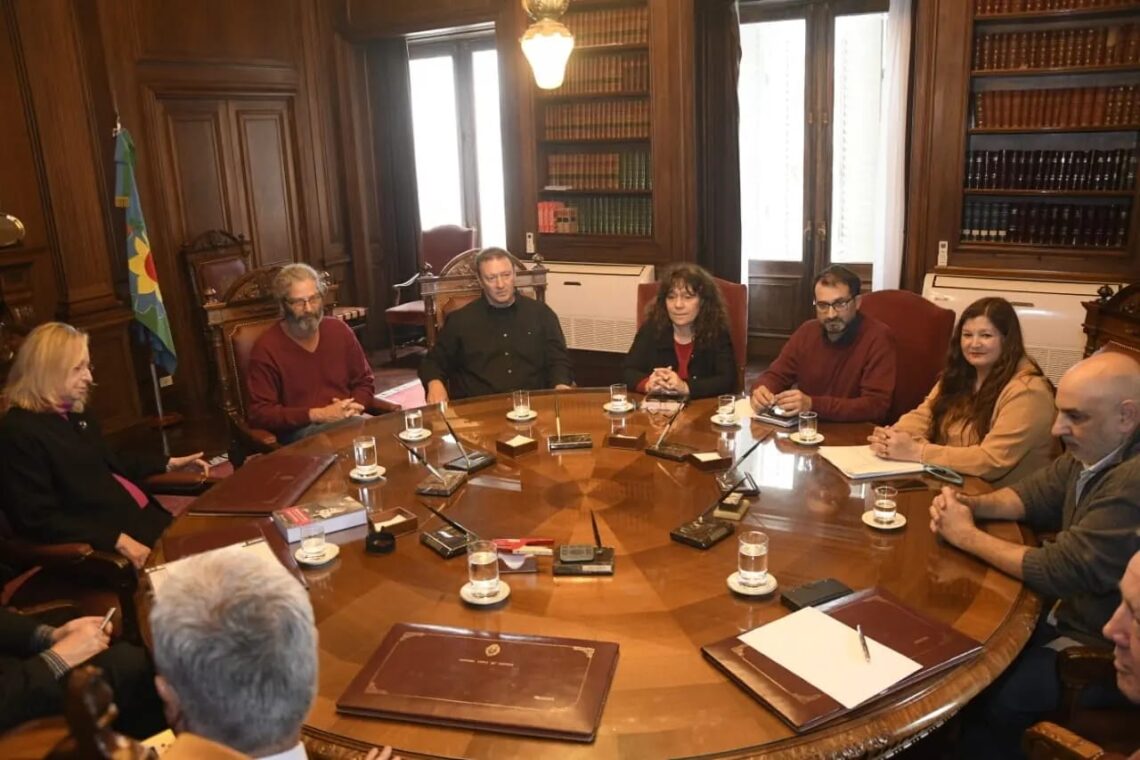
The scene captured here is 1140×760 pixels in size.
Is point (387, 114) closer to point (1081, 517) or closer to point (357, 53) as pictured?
point (357, 53)

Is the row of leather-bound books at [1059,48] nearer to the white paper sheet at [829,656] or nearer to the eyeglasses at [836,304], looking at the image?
the eyeglasses at [836,304]

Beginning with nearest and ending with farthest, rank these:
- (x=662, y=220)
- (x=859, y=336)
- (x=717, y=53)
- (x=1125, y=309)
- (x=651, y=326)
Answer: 1. (x=859, y=336)
2. (x=651, y=326)
3. (x=1125, y=309)
4. (x=662, y=220)
5. (x=717, y=53)

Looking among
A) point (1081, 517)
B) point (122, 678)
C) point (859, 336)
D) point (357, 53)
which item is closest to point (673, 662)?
point (1081, 517)

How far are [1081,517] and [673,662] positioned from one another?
103cm

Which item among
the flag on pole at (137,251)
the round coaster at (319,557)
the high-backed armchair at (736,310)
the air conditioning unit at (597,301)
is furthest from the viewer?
the air conditioning unit at (597,301)

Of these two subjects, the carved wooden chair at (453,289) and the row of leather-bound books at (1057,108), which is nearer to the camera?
the carved wooden chair at (453,289)

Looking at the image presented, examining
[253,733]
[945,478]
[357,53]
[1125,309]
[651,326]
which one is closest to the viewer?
[253,733]

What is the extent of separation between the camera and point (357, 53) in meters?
6.56

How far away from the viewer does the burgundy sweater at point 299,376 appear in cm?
336

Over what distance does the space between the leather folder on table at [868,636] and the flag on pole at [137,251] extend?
437cm

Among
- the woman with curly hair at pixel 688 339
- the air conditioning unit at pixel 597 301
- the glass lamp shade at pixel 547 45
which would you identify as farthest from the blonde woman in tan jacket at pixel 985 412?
the air conditioning unit at pixel 597 301

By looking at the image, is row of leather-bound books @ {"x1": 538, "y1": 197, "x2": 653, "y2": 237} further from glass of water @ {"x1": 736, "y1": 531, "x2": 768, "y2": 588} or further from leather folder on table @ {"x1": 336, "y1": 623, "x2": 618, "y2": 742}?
leather folder on table @ {"x1": 336, "y1": 623, "x2": 618, "y2": 742}

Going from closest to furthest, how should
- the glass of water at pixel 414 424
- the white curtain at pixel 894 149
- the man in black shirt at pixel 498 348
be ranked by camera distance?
the glass of water at pixel 414 424, the man in black shirt at pixel 498 348, the white curtain at pixel 894 149

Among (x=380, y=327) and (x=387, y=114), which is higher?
(x=387, y=114)
